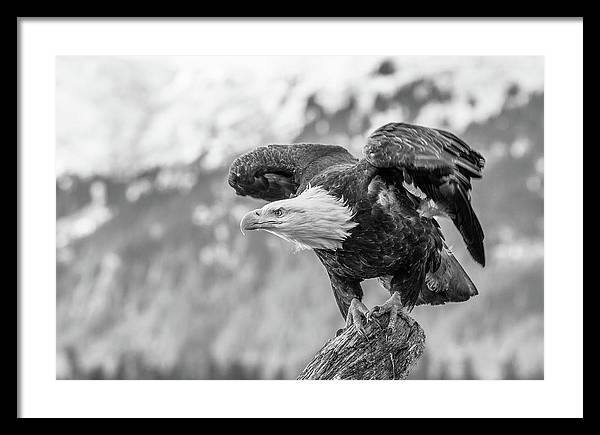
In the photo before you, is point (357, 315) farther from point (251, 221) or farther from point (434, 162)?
point (434, 162)

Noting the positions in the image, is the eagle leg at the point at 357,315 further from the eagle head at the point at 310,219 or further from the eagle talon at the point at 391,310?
the eagle head at the point at 310,219

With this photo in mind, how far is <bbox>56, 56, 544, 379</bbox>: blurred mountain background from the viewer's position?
6293 mm

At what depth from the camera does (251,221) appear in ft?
15.9

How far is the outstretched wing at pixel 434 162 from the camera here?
457cm

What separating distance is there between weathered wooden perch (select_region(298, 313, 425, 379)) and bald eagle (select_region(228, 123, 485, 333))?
85 millimetres

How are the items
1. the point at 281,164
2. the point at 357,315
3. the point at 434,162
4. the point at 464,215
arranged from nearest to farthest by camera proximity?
the point at 434,162, the point at 464,215, the point at 357,315, the point at 281,164

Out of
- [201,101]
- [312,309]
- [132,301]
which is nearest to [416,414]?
[312,309]

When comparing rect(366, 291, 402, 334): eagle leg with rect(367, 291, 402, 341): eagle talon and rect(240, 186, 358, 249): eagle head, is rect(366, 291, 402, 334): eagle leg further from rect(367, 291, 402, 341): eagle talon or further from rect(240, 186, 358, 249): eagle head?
rect(240, 186, 358, 249): eagle head

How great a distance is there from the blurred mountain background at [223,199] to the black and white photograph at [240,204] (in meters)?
0.01

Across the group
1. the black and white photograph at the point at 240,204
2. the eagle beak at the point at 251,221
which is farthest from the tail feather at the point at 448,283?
the eagle beak at the point at 251,221

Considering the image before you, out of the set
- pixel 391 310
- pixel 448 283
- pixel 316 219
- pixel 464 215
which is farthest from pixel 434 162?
pixel 448 283

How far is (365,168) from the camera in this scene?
4863 millimetres

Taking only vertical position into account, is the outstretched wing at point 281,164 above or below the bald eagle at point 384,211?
above

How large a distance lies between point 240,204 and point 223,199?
0.15m
